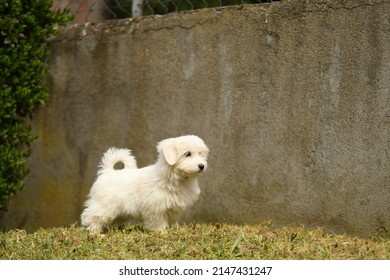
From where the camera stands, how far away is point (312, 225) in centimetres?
625

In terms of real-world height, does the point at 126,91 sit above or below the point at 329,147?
above

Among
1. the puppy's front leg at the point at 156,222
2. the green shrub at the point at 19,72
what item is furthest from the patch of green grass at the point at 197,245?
the green shrub at the point at 19,72

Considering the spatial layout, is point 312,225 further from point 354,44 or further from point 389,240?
point 354,44

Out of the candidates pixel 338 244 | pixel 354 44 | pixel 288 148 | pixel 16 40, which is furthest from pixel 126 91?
pixel 338 244

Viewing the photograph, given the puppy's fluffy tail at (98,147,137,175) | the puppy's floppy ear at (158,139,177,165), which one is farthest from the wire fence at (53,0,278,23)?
the puppy's floppy ear at (158,139,177,165)

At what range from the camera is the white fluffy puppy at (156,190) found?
237 inches

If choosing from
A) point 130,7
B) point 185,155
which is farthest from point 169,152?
point 130,7

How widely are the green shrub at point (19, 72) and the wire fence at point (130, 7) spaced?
1.18 ft

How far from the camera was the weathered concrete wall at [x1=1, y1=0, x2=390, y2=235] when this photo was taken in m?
5.97

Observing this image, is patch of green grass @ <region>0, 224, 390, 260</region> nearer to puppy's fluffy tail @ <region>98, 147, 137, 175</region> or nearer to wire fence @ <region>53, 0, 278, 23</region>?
puppy's fluffy tail @ <region>98, 147, 137, 175</region>

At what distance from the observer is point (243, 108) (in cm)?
668
